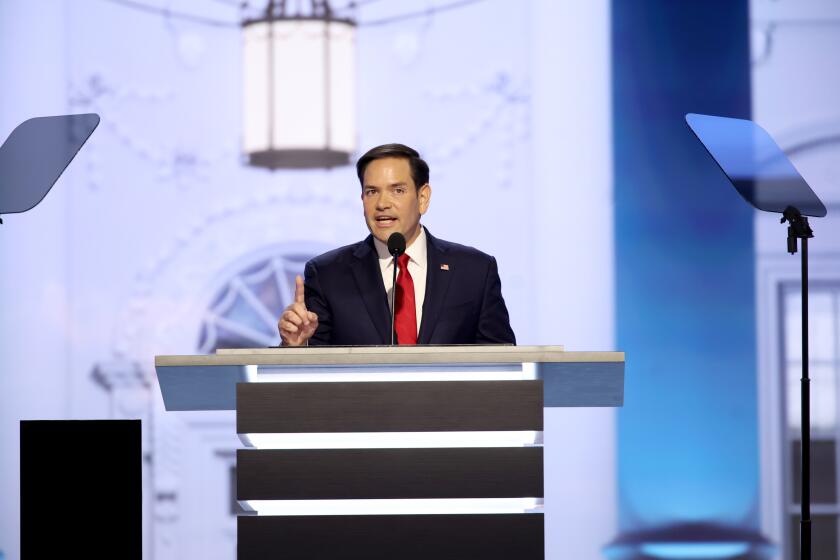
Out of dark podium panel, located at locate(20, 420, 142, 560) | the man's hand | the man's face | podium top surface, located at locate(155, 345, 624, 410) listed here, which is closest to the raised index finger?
the man's hand

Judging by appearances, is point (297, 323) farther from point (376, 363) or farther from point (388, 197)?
point (388, 197)

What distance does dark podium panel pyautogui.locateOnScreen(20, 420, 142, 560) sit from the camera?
9.37ft

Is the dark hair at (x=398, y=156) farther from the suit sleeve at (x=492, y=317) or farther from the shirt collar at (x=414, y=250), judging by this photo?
the suit sleeve at (x=492, y=317)

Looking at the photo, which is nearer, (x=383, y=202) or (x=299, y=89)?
(x=383, y=202)

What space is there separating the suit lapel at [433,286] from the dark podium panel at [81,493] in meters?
0.82

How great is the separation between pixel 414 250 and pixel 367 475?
37.7 inches

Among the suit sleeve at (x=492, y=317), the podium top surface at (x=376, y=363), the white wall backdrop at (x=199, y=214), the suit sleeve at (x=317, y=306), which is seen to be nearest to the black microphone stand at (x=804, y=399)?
the suit sleeve at (x=492, y=317)

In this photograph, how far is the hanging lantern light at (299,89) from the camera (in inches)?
180

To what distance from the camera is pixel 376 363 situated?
6.72 ft

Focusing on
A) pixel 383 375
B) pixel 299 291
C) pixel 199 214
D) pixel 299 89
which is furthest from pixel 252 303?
pixel 383 375

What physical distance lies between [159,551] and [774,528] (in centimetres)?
260

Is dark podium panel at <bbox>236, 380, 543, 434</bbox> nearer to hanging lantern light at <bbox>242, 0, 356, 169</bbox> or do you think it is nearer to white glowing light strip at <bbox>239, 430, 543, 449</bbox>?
white glowing light strip at <bbox>239, 430, 543, 449</bbox>

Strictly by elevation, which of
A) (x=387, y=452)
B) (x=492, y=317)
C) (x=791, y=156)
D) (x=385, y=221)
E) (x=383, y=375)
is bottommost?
(x=387, y=452)

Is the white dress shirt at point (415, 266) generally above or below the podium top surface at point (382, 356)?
above
